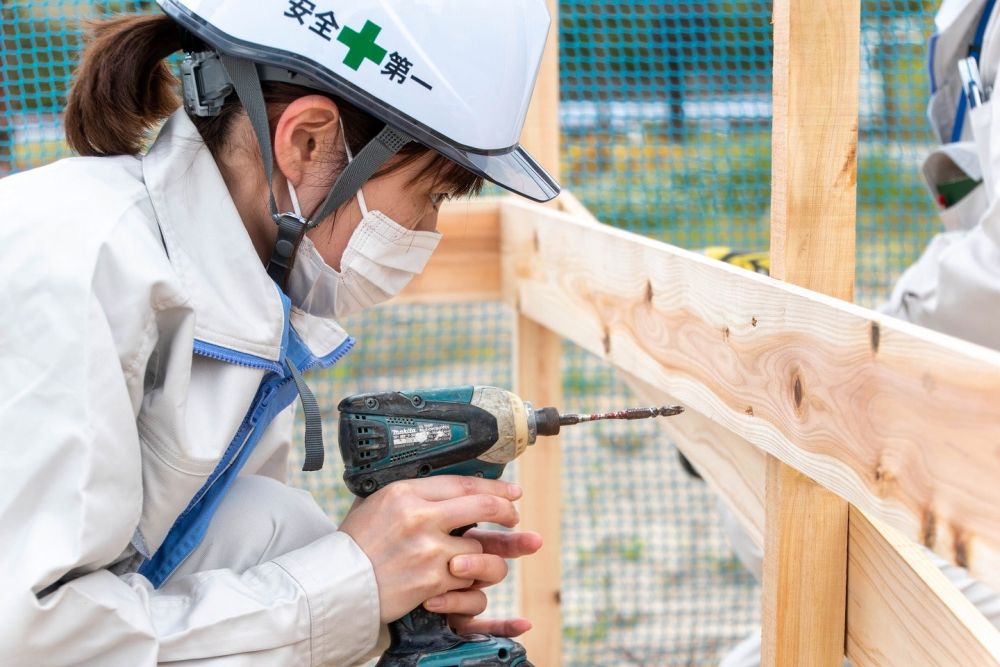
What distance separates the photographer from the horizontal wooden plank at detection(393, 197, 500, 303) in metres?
2.88

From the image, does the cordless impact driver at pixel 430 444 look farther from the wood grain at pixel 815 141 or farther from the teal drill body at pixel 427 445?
the wood grain at pixel 815 141

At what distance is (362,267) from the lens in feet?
5.54

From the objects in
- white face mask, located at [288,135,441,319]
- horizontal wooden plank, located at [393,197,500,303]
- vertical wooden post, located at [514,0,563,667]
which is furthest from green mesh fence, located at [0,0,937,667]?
white face mask, located at [288,135,441,319]

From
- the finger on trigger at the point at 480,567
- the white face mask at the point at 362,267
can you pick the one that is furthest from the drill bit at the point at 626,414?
the white face mask at the point at 362,267

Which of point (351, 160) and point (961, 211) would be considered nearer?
point (351, 160)

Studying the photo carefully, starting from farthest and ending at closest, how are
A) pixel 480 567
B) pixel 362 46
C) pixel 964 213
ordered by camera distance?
pixel 964 213 < pixel 480 567 < pixel 362 46

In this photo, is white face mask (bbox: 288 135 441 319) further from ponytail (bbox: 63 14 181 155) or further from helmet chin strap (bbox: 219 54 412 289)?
ponytail (bbox: 63 14 181 155)

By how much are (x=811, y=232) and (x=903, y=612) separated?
0.50m

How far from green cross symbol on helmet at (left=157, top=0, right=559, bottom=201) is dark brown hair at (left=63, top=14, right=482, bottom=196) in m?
0.04

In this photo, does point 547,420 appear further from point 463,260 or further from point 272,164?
point 463,260

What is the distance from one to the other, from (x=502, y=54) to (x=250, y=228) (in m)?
0.48

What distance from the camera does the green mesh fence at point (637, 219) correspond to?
3.81 meters

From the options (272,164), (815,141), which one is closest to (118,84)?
(272,164)

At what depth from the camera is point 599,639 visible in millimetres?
3680
